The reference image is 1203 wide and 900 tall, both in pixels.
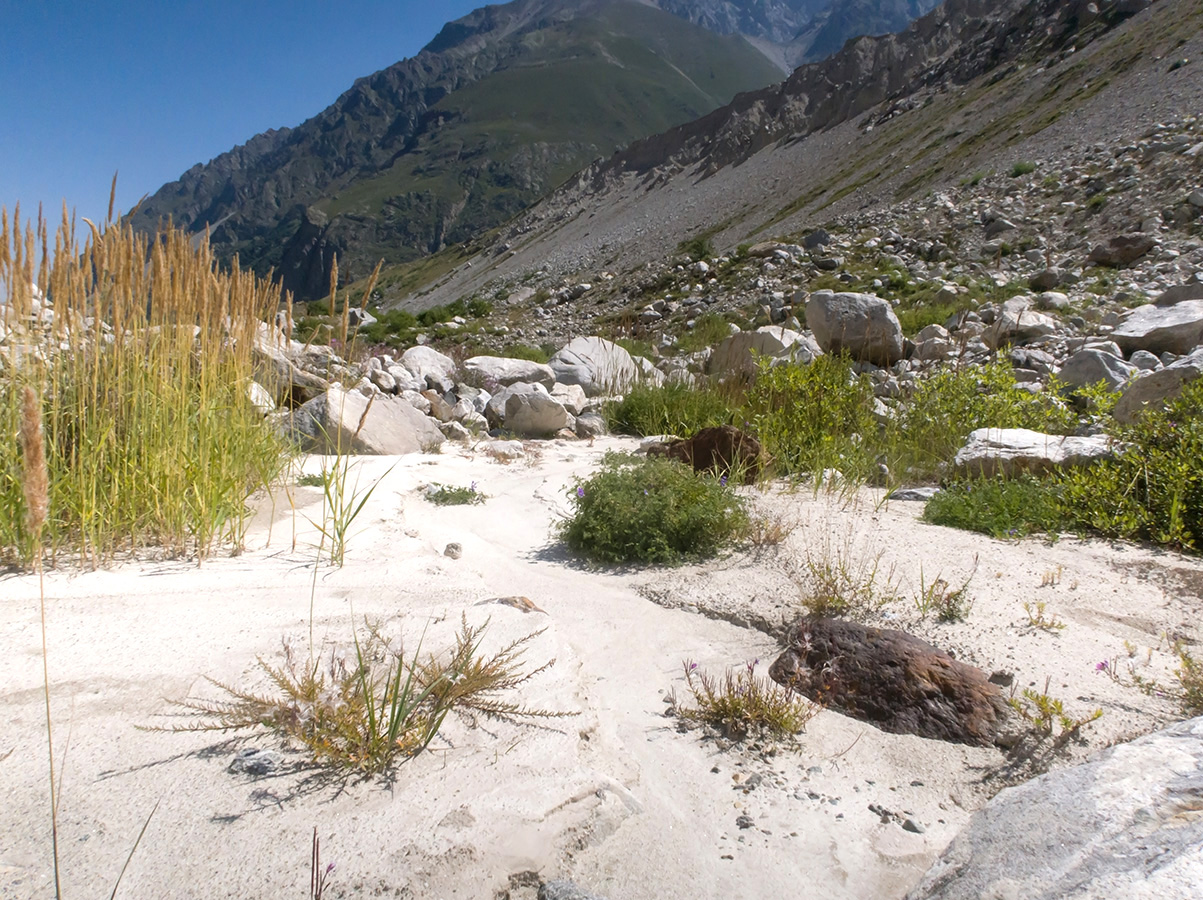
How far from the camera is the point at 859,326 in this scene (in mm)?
9570

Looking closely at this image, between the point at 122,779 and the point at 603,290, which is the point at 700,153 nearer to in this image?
the point at 603,290

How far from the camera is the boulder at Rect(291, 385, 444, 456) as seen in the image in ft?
18.8

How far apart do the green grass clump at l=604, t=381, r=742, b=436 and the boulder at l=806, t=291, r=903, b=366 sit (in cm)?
284

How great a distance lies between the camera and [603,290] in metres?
24.5

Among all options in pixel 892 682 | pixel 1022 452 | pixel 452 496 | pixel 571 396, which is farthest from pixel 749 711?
pixel 571 396

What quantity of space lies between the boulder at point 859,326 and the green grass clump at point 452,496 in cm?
617

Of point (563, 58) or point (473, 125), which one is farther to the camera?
point (563, 58)

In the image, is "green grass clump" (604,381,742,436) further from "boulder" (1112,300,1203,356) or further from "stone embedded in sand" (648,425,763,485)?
"boulder" (1112,300,1203,356)

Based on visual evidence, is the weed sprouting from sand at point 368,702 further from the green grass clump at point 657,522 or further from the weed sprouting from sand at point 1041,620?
the weed sprouting from sand at point 1041,620

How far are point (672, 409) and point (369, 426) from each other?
10.0ft

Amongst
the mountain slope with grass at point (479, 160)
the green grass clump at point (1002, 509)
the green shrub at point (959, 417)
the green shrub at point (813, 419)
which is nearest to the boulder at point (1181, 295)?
the green shrub at point (959, 417)

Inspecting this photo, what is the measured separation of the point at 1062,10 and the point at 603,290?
1189 inches

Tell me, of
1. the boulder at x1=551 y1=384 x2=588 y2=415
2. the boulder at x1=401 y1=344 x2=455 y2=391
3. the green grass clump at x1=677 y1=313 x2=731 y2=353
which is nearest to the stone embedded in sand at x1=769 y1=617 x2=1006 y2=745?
the boulder at x1=551 y1=384 x2=588 y2=415

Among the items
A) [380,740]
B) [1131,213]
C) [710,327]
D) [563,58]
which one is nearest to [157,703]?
[380,740]
